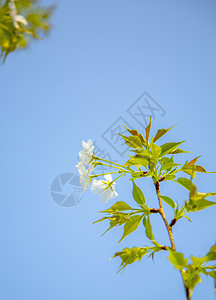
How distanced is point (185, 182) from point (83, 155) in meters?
0.29

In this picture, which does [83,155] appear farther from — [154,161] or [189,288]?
[189,288]

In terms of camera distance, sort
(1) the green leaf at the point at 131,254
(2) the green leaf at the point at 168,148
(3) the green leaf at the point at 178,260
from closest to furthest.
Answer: (3) the green leaf at the point at 178,260 < (1) the green leaf at the point at 131,254 < (2) the green leaf at the point at 168,148

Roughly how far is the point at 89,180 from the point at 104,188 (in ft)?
0.17

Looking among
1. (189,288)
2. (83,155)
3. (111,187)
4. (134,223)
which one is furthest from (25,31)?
(189,288)

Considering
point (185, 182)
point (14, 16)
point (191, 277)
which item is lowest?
point (191, 277)

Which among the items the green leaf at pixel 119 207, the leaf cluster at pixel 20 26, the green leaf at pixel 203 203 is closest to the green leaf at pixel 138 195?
the green leaf at pixel 119 207

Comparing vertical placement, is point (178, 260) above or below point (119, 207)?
below

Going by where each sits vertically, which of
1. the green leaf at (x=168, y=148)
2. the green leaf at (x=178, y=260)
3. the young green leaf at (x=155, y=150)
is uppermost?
the young green leaf at (x=155, y=150)

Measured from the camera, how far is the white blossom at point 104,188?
0.72 m

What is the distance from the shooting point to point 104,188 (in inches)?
28.5

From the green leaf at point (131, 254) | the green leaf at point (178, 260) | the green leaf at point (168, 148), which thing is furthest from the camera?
the green leaf at point (168, 148)

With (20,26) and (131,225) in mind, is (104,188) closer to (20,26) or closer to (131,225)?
(131,225)

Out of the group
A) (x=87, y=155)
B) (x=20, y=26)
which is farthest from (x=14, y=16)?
(x=87, y=155)

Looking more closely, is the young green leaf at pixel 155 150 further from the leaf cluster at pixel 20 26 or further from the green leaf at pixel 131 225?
the leaf cluster at pixel 20 26
